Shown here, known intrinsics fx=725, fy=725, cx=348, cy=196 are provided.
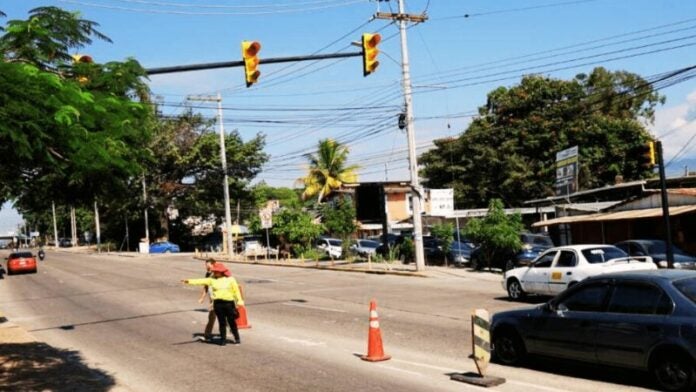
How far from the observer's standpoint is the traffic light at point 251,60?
1481 centimetres

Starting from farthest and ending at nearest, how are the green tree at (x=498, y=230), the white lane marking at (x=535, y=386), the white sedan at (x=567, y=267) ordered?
1. the green tree at (x=498, y=230)
2. the white sedan at (x=567, y=267)
3. the white lane marking at (x=535, y=386)

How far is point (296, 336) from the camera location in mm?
14516

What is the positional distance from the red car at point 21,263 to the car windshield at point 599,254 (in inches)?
1459

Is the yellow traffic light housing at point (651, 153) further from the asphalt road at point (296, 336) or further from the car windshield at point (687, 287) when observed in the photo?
the car windshield at point (687, 287)

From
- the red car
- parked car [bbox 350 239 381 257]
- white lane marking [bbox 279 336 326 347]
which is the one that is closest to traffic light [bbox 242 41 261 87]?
white lane marking [bbox 279 336 326 347]

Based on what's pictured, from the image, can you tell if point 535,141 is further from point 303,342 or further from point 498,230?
point 303,342

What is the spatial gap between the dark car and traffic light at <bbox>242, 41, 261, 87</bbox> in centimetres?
764

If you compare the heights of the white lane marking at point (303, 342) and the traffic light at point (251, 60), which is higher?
the traffic light at point (251, 60)

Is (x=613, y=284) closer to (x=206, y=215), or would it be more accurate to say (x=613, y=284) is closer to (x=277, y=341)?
(x=277, y=341)

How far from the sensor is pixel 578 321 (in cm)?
921

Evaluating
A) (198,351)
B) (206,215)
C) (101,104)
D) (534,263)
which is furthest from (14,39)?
(206,215)

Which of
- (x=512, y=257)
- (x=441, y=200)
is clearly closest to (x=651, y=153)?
(x=512, y=257)

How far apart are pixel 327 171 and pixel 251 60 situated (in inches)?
2243

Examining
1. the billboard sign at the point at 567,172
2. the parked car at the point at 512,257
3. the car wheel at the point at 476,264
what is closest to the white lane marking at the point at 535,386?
the parked car at the point at 512,257
